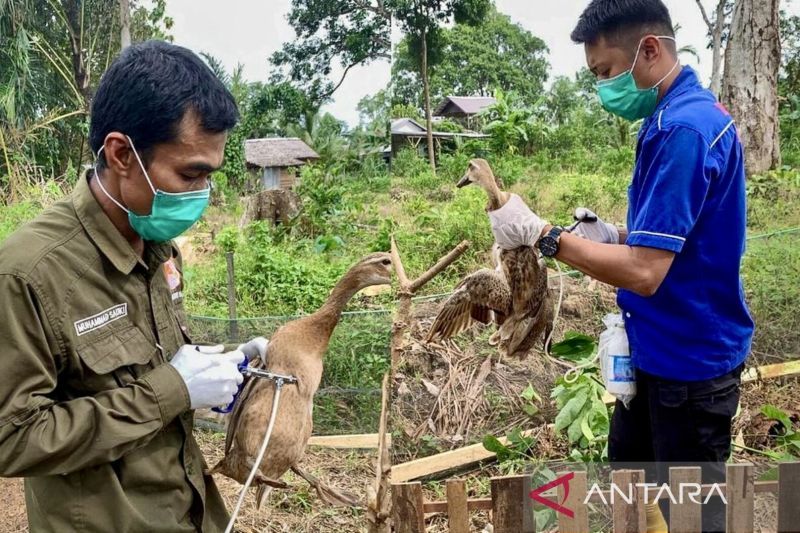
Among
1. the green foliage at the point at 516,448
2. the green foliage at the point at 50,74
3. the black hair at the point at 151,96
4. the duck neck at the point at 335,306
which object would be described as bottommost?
the green foliage at the point at 516,448

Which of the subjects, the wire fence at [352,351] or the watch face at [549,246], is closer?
the watch face at [549,246]

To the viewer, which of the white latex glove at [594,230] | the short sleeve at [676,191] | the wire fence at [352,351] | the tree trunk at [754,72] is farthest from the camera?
the tree trunk at [754,72]

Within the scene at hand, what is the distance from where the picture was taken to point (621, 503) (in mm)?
2158

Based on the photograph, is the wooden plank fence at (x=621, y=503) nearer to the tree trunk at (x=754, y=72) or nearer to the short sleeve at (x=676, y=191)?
the short sleeve at (x=676, y=191)

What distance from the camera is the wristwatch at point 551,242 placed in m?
2.15

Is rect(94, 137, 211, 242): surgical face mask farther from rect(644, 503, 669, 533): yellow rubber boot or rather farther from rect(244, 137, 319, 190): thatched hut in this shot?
rect(244, 137, 319, 190): thatched hut

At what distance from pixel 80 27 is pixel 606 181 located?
20.7ft

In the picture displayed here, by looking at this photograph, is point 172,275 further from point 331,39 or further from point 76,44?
point 76,44

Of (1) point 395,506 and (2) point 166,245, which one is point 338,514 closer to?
(1) point 395,506

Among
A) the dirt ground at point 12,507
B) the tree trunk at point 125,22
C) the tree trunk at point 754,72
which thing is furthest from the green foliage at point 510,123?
the tree trunk at point 125,22

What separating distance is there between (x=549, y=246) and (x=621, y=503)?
85 centimetres

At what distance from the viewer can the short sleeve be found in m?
1.93

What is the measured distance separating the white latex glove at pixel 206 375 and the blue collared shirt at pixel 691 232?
1.22m

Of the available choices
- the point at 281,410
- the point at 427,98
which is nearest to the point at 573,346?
the point at 427,98
